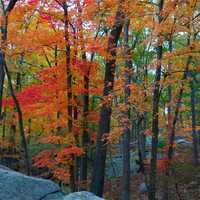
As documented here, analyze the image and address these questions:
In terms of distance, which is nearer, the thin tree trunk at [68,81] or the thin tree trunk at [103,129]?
the thin tree trunk at [103,129]

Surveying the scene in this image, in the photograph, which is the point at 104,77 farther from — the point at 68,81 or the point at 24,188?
the point at 24,188

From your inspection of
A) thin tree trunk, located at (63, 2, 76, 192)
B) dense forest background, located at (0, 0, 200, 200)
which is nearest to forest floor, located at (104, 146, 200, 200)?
dense forest background, located at (0, 0, 200, 200)

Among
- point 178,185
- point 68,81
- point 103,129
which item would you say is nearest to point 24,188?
point 103,129

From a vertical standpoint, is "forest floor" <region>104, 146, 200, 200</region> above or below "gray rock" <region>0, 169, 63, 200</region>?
below

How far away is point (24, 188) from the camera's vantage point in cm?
714

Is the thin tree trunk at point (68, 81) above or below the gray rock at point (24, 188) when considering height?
above

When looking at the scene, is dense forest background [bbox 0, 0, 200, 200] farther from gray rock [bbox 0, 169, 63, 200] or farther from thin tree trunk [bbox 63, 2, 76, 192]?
gray rock [bbox 0, 169, 63, 200]

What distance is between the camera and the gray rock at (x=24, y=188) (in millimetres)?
7012

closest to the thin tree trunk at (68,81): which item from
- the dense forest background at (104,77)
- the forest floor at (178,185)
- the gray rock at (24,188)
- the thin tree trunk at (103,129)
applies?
the dense forest background at (104,77)

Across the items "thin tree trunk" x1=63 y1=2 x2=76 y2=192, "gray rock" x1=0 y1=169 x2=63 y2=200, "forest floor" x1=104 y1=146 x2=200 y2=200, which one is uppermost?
"thin tree trunk" x1=63 y1=2 x2=76 y2=192

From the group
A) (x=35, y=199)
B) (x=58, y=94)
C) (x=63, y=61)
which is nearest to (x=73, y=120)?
(x=58, y=94)

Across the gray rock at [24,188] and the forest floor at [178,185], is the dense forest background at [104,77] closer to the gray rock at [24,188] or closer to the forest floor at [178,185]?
the forest floor at [178,185]

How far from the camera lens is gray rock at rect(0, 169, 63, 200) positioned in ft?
23.0

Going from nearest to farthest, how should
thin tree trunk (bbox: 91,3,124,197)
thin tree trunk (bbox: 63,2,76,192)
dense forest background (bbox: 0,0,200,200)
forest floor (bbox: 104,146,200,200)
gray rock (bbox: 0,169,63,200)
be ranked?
1. gray rock (bbox: 0,169,63,200)
2. dense forest background (bbox: 0,0,200,200)
3. thin tree trunk (bbox: 91,3,124,197)
4. thin tree trunk (bbox: 63,2,76,192)
5. forest floor (bbox: 104,146,200,200)
